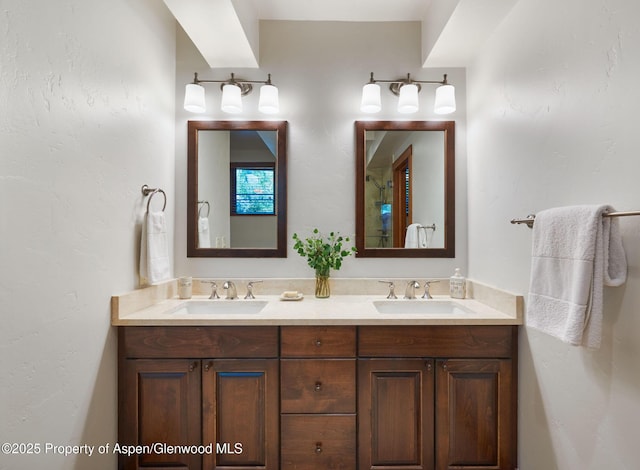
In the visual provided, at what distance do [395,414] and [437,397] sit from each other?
0.68 feet

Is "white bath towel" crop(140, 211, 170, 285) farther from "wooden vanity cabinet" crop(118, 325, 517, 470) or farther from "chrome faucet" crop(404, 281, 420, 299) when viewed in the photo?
"chrome faucet" crop(404, 281, 420, 299)

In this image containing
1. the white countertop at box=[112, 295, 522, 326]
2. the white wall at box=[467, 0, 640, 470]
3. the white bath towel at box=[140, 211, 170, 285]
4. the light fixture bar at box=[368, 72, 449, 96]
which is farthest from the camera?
the light fixture bar at box=[368, 72, 449, 96]

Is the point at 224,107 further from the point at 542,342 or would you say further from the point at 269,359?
the point at 542,342

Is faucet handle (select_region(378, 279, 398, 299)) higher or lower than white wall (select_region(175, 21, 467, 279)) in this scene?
lower

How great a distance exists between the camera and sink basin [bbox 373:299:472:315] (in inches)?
76.7

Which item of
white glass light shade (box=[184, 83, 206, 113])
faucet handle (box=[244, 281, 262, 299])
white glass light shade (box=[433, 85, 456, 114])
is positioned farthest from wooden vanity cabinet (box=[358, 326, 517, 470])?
white glass light shade (box=[184, 83, 206, 113])

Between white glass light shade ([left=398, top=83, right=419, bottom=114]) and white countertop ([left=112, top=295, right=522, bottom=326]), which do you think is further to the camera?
white glass light shade ([left=398, top=83, right=419, bottom=114])

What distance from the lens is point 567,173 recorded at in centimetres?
124

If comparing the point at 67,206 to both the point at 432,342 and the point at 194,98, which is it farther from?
the point at 432,342

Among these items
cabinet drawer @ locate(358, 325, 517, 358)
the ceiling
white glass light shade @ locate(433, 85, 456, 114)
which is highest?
the ceiling

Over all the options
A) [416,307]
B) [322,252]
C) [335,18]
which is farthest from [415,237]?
[335,18]

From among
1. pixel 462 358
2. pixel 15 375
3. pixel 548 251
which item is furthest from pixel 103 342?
pixel 548 251

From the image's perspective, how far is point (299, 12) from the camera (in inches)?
79.7

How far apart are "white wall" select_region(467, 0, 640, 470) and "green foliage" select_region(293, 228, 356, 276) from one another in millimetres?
815
